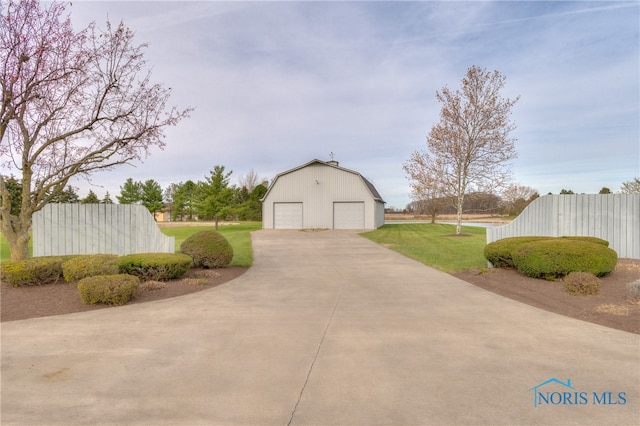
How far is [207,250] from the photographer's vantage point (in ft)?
31.8

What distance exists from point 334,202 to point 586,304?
Answer: 23.7 metres

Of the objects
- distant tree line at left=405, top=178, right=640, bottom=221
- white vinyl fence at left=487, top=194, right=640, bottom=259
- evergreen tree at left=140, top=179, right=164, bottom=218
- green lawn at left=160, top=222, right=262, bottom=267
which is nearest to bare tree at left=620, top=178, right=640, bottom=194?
distant tree line at left=405, top=178, right=640, bottom=221

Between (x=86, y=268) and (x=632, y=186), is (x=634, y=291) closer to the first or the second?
(x=86, y=268)

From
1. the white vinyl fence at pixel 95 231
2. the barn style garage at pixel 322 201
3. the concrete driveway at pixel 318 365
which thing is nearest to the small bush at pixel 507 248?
the concrete driveway at pixel 318 365

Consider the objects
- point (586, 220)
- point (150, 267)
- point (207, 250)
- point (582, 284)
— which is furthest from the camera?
point (586, 220)

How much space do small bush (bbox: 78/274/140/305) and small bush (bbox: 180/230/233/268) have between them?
128 inches

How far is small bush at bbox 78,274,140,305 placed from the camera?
607 centimetres

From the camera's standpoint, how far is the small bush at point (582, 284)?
649 centimetres

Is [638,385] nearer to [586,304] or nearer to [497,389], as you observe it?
[497,389]

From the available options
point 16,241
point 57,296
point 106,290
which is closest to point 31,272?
point 57,296

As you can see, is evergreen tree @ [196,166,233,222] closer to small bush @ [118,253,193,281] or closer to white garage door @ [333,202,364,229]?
white garage door @ [333,202,364,229]

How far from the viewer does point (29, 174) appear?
8.09 m

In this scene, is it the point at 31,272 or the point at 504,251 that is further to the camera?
the point at 504,251

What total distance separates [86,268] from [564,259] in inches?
401
